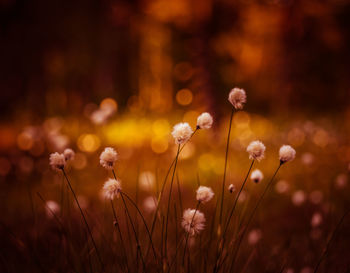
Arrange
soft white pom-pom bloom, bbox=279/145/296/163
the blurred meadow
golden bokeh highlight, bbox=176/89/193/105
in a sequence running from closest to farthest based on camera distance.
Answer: soft white pom-pom bloom, bbox=279/145/296/163 < the blurred meadow < golden bokeh highlight, bbox=176/89/193/105

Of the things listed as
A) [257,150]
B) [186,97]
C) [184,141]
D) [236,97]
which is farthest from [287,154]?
[186,97]

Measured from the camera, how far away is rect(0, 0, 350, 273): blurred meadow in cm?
170

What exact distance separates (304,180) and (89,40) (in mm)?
12973

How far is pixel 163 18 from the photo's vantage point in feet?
19.8

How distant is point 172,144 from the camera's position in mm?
5141

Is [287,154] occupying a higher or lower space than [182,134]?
lower

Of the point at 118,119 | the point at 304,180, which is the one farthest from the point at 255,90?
the point at 304,180

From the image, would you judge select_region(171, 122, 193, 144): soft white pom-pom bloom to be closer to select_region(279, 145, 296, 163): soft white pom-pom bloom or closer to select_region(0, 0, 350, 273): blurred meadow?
select_region(0, 0, 350, 273): blurred meadow

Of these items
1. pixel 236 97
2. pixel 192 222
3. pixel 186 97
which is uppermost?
pixel 186 97

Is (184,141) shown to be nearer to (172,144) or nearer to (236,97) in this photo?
(236,97)

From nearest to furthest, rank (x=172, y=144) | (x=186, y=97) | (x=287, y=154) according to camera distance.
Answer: (x=287, y=154)
(x=172, y=144)
(x=186, y=97)

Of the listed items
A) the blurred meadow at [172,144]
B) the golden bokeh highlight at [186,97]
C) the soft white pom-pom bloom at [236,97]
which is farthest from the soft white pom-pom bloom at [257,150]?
the golden bokeh highlight at [186,97]

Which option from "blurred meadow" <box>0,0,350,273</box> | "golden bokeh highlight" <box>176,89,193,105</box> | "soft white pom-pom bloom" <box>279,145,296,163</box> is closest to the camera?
"soft white pom-pom bloom" <box>279,145,296,163</box>

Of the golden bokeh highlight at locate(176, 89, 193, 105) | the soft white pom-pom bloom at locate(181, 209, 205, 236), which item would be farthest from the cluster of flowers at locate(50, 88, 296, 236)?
the golden bokeh highlight at locate(176, 89, 193, 105)
